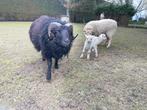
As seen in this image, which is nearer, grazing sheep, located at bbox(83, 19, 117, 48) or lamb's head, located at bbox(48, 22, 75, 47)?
lamb's head, located at bbox(48, 22, 75, 47)

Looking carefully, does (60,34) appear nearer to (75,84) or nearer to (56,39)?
(56,39)

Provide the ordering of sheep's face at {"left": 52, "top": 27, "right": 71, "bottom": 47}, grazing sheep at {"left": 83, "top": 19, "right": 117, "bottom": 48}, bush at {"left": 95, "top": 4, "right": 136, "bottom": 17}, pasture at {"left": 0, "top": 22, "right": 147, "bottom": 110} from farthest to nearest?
bush at {"left": 95, "top": 4, "right": 136, "bottom": 17}
grazing sheep at {"left": 83, "top": 19, "right": 117, "bottom": 48}
sheep's face at {"left": 52, "top": 27, "right": 71, "bottom": 47}
pasture at {"left": 0, "top": 22, "right": 147, "bottom": 110}

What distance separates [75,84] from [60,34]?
1.01m

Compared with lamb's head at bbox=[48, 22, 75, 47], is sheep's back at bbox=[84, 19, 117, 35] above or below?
below

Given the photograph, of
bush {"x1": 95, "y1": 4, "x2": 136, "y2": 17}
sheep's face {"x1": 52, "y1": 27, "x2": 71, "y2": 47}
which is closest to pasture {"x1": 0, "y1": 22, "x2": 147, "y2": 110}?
sheep's face {"x1": 52, "y1": 27, "x2": 71, "y2": 47}

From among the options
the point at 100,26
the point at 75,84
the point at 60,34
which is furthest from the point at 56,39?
the point at 100,26

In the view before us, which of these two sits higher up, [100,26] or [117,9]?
[100,26]

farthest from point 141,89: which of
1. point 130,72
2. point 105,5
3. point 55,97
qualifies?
point 105,5

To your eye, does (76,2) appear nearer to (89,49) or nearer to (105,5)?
(105,5)

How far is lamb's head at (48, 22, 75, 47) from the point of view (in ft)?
13.7

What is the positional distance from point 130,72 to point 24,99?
2467 millimetres

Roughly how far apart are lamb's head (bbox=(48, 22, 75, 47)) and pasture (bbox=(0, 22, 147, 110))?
2.75 feet

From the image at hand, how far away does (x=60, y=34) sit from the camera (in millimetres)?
4195

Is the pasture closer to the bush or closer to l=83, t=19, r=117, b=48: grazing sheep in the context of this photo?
l=83, t=19, r=117, b=48: grazing sheep
